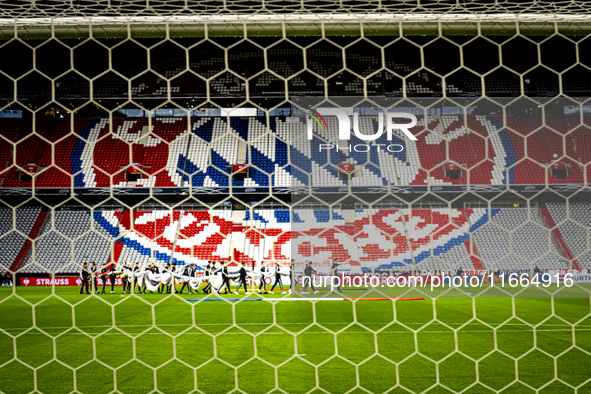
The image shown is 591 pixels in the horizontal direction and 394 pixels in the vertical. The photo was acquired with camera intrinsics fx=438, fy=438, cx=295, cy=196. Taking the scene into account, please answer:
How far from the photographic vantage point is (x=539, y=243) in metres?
12.3

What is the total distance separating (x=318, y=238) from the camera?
1116 centimetres

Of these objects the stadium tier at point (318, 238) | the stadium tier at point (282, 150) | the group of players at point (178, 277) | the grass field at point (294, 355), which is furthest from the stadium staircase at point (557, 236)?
the grass field at point (294, 355)

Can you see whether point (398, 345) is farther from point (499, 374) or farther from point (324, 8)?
point (324, 8)

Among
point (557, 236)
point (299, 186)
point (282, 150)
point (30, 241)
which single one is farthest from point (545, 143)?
point (30, 241)

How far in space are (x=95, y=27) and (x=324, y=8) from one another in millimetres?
731

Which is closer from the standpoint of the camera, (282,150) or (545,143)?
(282,150)

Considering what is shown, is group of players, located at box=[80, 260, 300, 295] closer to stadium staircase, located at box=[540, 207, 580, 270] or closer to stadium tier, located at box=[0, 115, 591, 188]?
stadium tier, located at box=[0, 115, 591, 188]

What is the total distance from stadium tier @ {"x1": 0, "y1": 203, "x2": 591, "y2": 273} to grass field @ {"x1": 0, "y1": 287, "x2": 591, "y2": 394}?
239 inches

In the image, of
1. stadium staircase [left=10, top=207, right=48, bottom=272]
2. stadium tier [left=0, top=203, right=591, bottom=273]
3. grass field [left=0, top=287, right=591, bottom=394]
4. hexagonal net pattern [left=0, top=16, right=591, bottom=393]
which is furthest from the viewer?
stadium staircase [left=10, top=207, right=48, bottom=272]

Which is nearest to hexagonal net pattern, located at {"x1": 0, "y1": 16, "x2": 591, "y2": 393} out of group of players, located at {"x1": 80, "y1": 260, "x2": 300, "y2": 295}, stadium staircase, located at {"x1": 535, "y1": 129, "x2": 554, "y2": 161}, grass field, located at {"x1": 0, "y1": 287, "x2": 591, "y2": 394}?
stadium staircase, located at {"x1": 535, "y1": 129, "x2": 554, "y2": 161}

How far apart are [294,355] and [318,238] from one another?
9.64m

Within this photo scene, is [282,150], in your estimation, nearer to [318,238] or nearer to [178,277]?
[318,238]

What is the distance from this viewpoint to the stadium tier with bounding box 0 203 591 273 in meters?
10.9

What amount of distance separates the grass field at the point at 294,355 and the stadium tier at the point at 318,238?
6062 mm
